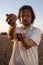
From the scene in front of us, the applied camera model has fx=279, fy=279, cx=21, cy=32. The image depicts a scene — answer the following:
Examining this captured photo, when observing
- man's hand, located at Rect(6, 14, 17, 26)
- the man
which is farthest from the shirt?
man's hand, located at Rect(6, 14, 17, 26)

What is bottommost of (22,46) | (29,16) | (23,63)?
(23,63)

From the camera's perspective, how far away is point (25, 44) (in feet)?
9.39

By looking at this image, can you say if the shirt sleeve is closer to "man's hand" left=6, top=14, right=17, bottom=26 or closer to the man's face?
the man's face

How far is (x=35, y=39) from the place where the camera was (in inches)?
121

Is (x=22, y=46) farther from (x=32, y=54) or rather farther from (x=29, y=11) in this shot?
(x=29, y=11)

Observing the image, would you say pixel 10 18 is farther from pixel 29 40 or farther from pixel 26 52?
pixel 26 52

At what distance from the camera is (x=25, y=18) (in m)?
3.11

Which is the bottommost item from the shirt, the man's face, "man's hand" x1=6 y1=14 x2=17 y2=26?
the shirt

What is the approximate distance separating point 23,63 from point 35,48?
22 centimetres

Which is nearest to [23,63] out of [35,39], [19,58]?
[19,58]

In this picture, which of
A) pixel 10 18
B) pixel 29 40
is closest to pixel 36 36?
pixel 29 40

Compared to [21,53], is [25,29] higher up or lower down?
higher up

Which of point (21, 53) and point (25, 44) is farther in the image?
point (21, 53)

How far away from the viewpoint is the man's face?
10.3 feet
